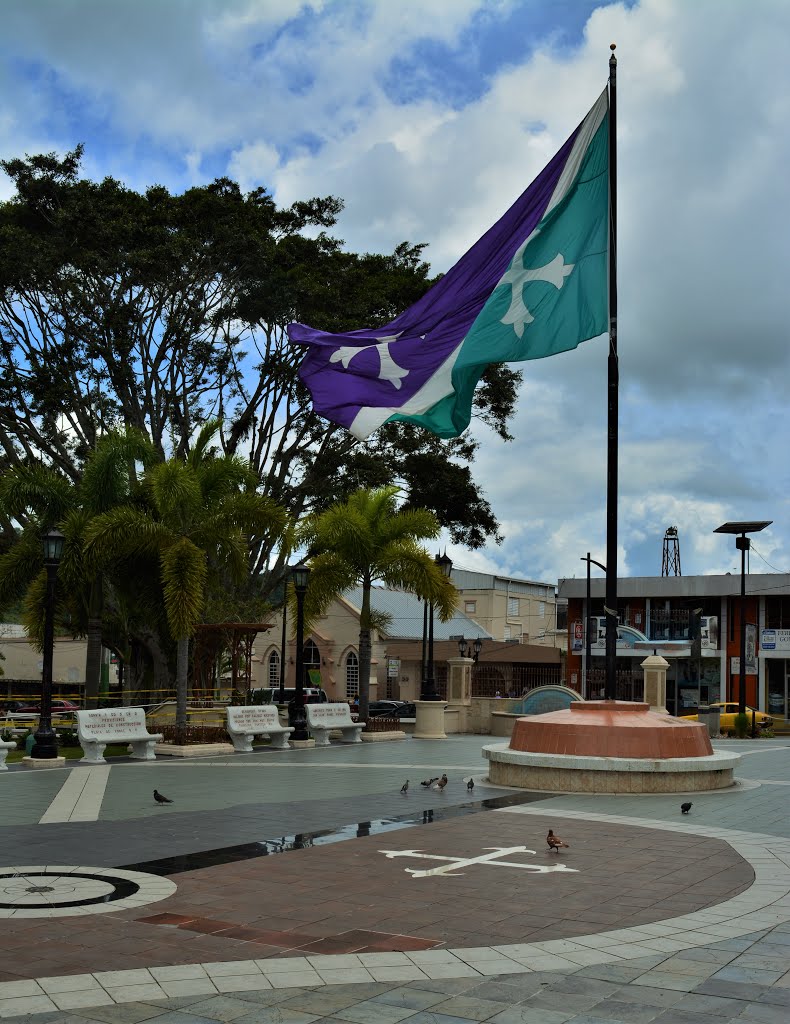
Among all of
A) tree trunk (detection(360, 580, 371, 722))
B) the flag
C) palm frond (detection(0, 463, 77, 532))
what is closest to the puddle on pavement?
the flag

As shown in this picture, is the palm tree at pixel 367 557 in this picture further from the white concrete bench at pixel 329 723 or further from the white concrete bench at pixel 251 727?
the white concrete bench at pixel 251 727

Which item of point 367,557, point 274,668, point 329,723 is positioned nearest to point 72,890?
point 329,723

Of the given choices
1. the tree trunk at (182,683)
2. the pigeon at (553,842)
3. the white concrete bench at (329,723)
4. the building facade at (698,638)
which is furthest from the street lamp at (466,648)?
the pigeon at (553,842)

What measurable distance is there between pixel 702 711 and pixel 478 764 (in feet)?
56.1

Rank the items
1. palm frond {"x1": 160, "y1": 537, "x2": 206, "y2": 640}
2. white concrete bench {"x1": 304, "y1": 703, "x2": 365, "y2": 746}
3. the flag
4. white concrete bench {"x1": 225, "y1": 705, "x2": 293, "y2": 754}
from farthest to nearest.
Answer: white concrete bench {"x1": 304, "y1": 703, "x2": 365, "y2": 746} < white concrete bench {"x1": 225, "y1": 705, "x2": 293, "y2": 754} < palm frond {"x1": 160, "y1": 537, "x2": 206, "y2": 640} < the flag

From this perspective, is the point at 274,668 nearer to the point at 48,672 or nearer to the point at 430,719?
the point at 430,719

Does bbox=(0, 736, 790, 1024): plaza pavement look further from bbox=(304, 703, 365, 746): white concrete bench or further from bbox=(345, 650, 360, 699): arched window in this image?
bbox=(345, 650, 360, 699): arched window

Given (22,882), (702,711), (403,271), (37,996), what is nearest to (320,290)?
(403,271)

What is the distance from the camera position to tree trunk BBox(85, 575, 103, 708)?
27.8 meters

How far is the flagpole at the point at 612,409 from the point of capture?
53.9ft

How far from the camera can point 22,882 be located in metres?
9.41

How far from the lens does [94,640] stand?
28312mm

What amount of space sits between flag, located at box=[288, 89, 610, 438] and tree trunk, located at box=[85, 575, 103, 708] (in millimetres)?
12055

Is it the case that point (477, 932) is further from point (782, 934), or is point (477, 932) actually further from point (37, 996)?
Result: point (37, 996)
